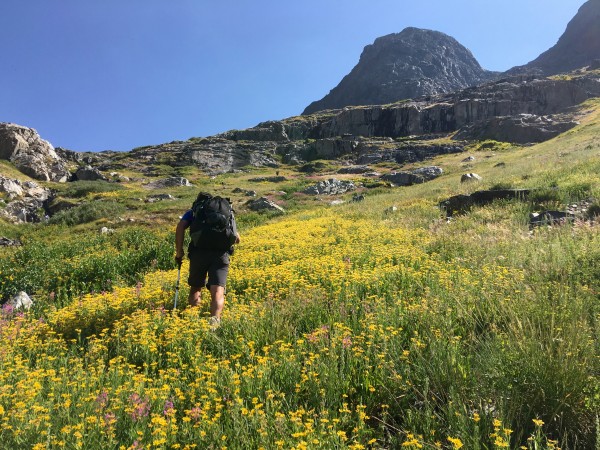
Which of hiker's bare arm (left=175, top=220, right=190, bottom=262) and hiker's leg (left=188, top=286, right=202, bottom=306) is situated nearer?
hiker's leg (left=188, top=286, right=202, bottom=306)

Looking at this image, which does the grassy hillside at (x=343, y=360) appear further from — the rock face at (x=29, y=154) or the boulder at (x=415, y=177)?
the rock face at (x=29, y=154)

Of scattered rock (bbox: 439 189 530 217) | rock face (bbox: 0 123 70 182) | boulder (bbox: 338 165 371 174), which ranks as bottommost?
scattered rock (bbox: 439 189 530 217)

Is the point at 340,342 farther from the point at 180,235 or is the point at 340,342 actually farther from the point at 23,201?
the point at 23,201

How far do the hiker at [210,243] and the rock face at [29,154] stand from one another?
6389 cm

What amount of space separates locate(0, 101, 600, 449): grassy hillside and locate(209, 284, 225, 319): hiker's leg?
0.95ft

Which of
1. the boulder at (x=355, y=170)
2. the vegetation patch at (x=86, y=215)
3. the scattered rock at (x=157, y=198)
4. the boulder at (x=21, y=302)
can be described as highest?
the boulder at (x=355, y=170)

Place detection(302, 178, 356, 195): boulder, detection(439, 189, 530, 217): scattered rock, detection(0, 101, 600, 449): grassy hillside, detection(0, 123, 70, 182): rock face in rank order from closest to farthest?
detection(0, 101, 600, 449): grassy hillside < detection(439, 189, 530, 217): scattered rock < detection(302, 178, 356, 195): boulder < detection(0, 123, 70, 182): rock face

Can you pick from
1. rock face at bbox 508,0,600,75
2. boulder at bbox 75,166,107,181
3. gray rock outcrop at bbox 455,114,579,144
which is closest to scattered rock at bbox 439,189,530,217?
boulder at bbox 75,166,107,181

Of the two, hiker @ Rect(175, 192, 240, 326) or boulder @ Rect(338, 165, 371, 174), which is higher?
boulder @ Rect(338, 165, 371, 174)

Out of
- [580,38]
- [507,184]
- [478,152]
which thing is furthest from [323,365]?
[580,38]

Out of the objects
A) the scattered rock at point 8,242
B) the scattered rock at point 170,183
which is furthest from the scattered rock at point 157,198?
the scattered rock at point 170,183

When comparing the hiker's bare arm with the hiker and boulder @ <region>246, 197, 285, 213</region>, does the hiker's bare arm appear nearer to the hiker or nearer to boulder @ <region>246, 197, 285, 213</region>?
the hiker

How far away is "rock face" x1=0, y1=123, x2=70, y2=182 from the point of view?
194ft

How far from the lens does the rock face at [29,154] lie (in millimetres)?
59156
